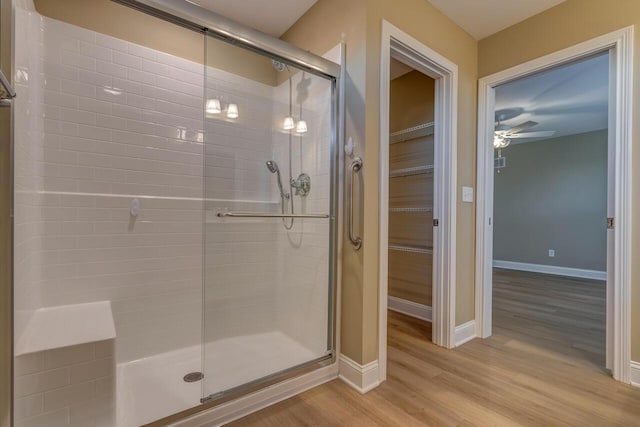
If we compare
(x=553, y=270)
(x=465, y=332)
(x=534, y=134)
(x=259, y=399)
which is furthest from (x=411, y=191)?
(x=553, y=270)

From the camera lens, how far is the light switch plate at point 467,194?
2.48 meters

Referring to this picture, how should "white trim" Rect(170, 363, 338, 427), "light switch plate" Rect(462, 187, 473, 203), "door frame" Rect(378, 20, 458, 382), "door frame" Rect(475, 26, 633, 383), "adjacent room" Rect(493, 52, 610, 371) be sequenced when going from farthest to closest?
"adjacent room" Rect(493, 52, 610, 371)
"light switch plate" Rect(462, 187, 473, 203)
"door frame" Rect(378, 20, 458, 382)
"door frame" Rect(475, 26, 633, 383)
"white trim" Rect(170, 363, 338, 427)

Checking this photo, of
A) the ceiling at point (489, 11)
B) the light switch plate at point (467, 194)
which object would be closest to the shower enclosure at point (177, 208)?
the ceiling at point (489, 11)

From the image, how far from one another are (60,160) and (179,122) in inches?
29.4

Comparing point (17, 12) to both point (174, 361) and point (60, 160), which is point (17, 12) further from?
point (174, 361)

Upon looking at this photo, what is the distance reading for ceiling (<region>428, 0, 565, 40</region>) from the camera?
216cm

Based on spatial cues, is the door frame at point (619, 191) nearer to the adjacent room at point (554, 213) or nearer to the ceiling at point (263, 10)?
the adjacent room at point (554, 213)

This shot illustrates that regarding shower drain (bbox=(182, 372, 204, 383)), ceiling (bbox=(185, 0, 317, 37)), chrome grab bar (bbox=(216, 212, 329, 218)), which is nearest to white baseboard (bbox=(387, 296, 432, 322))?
chrome grab bar (bbox=(216, 212, 329, 218))

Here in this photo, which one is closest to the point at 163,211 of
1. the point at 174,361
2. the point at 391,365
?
the point at 174,361

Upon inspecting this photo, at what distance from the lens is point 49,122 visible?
177cm

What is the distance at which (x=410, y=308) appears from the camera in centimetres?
312

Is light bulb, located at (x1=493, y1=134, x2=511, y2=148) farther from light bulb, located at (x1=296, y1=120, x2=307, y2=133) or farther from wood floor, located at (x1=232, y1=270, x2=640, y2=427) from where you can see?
light bulb, located at (x1=296, y1=120, x2=307, y2=133)

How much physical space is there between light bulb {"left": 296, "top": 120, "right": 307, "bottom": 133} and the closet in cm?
140

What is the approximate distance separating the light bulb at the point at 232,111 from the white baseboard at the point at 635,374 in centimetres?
292
